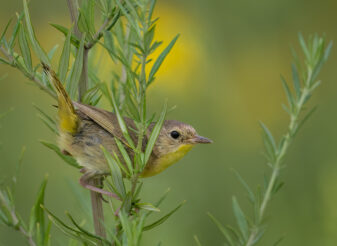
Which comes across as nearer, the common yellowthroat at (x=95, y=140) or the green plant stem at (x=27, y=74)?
the green plant stem at (x=27, y=74)

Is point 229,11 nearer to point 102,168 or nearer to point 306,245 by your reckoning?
point 306,245

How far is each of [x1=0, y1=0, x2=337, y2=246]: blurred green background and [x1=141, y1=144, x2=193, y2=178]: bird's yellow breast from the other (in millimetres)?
388

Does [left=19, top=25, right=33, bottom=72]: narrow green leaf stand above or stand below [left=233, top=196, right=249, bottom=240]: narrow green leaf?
above

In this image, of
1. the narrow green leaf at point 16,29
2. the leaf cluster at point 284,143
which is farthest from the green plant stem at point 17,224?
the leaf cluster at point 284,143

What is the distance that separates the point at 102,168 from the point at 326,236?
1073 mm

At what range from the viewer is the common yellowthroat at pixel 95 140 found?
175cm

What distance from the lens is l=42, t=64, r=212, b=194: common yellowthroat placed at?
1.75m

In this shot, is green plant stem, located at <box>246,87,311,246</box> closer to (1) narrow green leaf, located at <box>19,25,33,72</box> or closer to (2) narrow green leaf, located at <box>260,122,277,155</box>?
(2) narrow green leaf, located at <box>260,122,277,155</box>

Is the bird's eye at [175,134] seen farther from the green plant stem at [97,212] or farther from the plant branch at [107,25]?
the plant branch at [107,25]

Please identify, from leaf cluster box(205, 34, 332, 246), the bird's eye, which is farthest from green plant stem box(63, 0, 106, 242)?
the bird's eye

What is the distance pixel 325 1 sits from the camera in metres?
4.46

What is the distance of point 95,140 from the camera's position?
200cm

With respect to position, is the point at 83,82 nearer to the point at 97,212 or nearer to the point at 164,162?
the point at 97,212

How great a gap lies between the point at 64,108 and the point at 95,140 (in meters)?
0.32
